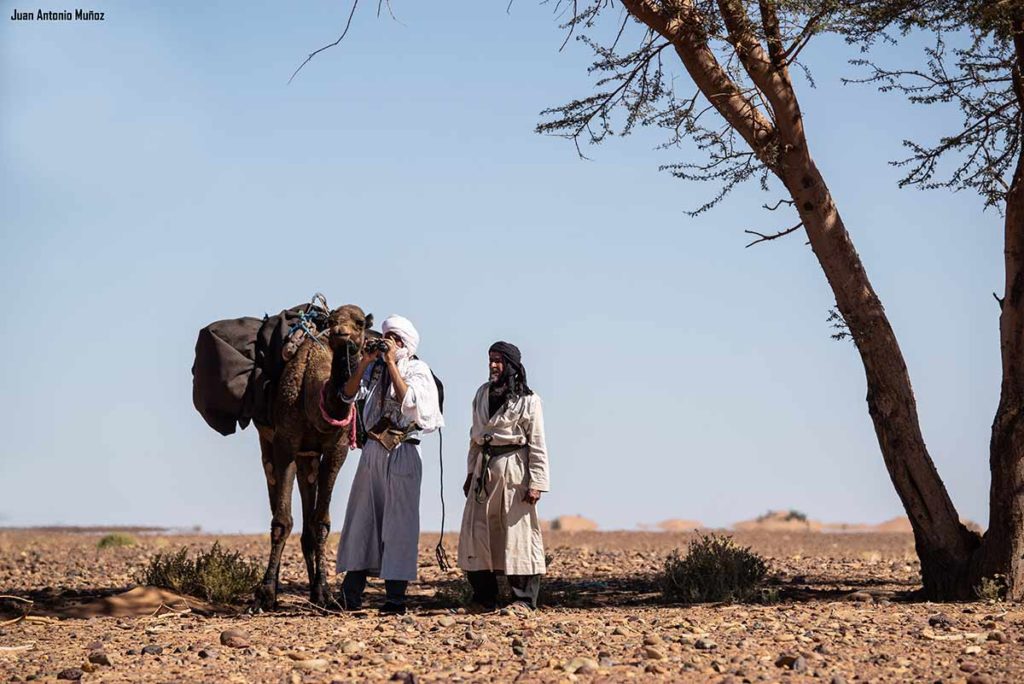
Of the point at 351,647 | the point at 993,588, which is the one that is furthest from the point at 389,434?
the point at 993,588

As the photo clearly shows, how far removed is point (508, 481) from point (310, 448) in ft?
6.60

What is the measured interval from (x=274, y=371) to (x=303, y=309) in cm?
71

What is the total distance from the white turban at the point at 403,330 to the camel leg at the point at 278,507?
1557mm

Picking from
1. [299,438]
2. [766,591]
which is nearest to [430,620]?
[299,438]

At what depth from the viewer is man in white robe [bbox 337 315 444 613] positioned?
35.8 ft

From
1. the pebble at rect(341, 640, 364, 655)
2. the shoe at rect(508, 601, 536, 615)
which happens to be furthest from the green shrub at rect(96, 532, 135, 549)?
the pebble at rect(341, 640, 364, 655)

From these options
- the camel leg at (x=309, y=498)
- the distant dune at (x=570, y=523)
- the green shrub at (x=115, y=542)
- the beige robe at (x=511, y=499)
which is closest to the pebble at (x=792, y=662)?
the beige robe at (x=511, y=499)

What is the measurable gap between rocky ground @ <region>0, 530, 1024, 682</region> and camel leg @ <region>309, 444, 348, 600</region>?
1.12ft

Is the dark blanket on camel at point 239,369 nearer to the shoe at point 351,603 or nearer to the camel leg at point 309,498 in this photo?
the camel leg at point 309,498

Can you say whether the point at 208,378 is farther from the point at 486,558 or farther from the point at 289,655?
the point at 289,655

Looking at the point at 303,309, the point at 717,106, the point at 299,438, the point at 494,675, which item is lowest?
the point at 494,675

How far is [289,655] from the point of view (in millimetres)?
8828

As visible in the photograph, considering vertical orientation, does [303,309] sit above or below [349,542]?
above

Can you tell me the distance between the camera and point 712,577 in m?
13.0
